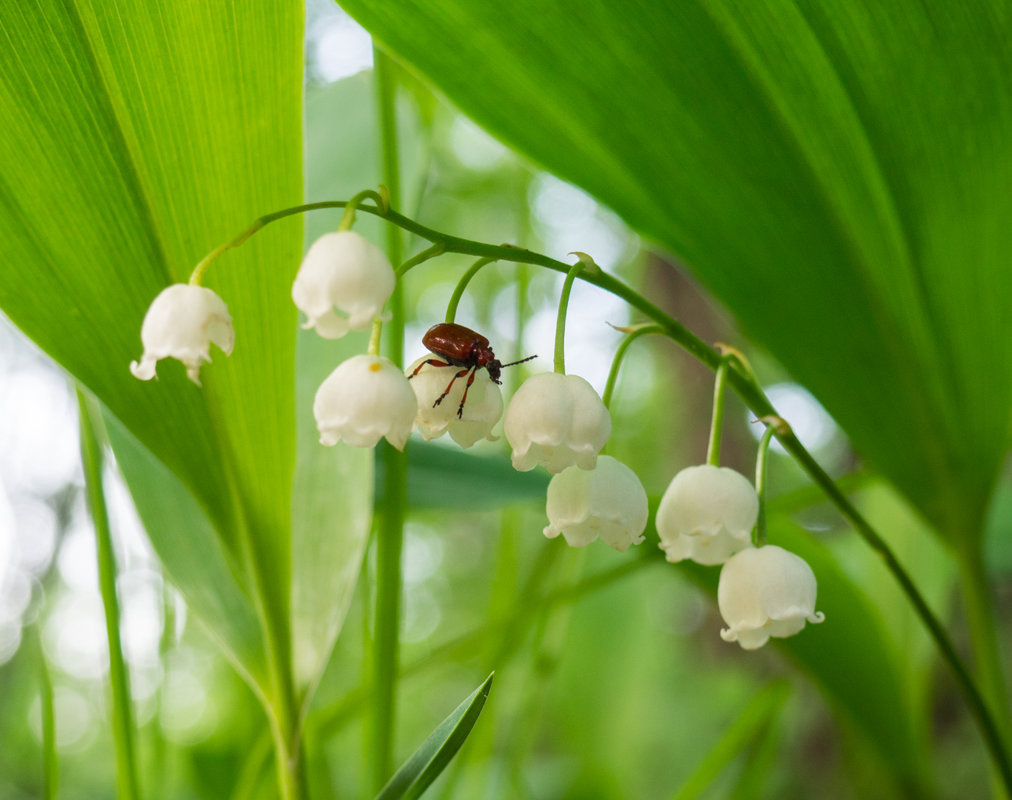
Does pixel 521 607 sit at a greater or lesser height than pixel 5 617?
lesser

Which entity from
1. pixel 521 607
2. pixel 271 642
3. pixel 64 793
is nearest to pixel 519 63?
pixel 271 642

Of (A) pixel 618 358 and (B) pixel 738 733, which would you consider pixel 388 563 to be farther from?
(B) pixel 738 733

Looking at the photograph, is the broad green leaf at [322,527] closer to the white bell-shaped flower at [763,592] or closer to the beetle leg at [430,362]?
the beetle leg at [430,362]

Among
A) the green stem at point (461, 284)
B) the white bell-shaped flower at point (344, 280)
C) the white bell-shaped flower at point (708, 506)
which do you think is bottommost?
the white bell-shaped flower at point (708, 506)

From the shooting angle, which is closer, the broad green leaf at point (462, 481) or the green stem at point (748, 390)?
the green stem at point (748, 390)

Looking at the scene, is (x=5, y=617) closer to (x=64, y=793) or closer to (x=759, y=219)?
(x=64, y=793)

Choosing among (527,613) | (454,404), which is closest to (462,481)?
(527,613)

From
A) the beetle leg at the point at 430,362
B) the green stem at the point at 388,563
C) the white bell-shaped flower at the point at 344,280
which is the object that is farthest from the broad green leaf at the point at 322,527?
the white bell-shaped flower at the point at 344,280
